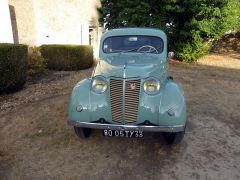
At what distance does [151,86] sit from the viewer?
4.12m

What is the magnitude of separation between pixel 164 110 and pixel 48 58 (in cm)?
888

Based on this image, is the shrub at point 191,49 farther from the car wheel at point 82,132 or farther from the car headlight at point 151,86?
the car wheel at point 82,132

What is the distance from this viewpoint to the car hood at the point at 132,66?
13.7ft

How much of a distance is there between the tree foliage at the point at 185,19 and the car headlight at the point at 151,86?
28.9 feet

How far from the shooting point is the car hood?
416cm

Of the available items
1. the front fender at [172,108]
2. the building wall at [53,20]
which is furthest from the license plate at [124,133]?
the building wall at [53,20]

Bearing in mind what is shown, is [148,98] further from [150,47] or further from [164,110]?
[150,47]

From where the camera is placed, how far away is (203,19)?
1235 cm

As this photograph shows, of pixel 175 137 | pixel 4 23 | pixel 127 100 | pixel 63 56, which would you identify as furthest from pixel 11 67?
pixel 175 137

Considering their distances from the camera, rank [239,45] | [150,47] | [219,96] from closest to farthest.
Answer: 1. [150,47]
2. [219,96]
3. [239,45]

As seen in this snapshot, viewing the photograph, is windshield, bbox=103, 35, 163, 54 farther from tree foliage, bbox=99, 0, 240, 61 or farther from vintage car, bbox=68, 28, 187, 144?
tree foliage, bbox=99, 0, 240, 61

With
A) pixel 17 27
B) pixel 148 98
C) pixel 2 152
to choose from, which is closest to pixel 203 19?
pixel 17 27

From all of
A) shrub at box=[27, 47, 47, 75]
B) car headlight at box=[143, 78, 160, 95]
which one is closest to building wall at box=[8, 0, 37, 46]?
shrub at box=[27, 47, 47, 75]

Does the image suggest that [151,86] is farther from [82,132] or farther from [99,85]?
[82,132]
